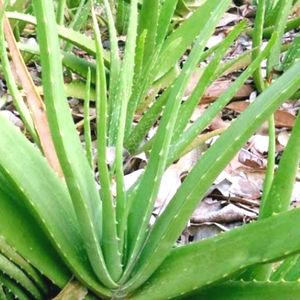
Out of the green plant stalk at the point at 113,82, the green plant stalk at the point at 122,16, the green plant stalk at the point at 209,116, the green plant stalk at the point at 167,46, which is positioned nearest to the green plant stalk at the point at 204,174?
the green plant stalk at the point at 209,116

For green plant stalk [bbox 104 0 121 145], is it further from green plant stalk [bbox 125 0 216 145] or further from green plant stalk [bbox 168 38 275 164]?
green plant stalk [bbox 168 38 275 164]

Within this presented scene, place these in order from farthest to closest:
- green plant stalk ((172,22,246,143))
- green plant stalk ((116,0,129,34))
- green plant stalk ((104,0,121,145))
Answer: green plant stalk ((116,0,129,34)), green plant stalk ((104,0,121,145)), green plant stalk ((172,22,246,143))

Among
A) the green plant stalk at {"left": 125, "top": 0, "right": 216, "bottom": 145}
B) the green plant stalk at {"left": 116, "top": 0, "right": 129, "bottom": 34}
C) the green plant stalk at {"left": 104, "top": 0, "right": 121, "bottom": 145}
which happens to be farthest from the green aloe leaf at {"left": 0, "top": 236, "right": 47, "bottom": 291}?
the green plant stalk at {"left": 116, "top": 0, "right": 129, "bottom": 34}

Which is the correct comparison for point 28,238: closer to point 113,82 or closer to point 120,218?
point 120,218

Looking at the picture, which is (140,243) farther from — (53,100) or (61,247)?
(53,100)

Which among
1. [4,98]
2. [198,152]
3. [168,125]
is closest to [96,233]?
[168,125]

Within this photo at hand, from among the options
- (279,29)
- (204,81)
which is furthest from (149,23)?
(204,81)
